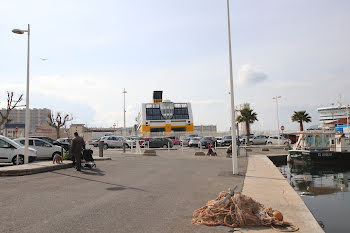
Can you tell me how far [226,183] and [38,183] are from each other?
672 cm

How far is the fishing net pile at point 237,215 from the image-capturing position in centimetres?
607

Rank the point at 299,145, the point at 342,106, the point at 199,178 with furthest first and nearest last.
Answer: the point at 342,106, the point at 299,145, the point at 199,178

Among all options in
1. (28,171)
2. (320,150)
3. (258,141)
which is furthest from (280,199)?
(258,141)

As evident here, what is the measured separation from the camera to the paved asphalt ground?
593cm

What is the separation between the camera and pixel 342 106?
93812mm

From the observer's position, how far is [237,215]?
243 inches

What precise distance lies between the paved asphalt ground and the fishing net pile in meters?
0.27

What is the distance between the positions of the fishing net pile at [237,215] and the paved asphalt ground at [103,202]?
272 millimetres

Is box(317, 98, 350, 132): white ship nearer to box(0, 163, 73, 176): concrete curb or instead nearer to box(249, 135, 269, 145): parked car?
box(249, 135, 269, 145): parked car

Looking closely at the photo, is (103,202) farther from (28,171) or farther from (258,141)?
(258,141)

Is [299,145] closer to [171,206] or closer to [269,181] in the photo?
[269,181]

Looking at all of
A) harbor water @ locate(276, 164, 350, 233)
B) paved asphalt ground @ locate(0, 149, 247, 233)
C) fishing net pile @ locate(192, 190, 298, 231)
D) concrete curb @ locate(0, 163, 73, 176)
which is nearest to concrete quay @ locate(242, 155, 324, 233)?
fishing net pile @ locate(192, 190, 298, 231)

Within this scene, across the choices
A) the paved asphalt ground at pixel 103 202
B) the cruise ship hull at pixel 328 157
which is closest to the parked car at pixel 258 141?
the cruise ship hull at pixel 328 157

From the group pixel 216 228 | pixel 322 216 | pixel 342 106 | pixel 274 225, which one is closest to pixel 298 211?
pixel 274 225
